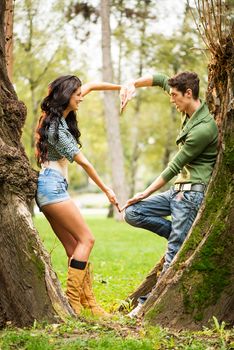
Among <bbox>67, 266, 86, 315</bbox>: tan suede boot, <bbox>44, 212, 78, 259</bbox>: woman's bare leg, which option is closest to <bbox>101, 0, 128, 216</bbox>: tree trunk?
<bbox>44, 212, 78, 259</bbox>: woman's bare leg

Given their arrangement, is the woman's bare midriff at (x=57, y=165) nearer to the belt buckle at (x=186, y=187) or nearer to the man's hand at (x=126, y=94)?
the man's hand at (x=126, y=94)

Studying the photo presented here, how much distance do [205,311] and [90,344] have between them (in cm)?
121

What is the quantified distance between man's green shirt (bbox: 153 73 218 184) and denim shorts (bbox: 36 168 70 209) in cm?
100

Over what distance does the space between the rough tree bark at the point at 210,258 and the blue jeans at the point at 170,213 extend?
18 centimetres

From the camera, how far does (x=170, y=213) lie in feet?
21.8

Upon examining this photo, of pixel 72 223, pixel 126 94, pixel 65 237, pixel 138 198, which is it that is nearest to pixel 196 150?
pixel 138 198

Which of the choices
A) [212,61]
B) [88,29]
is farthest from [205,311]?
[88,29]

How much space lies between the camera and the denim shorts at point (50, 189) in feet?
19.9

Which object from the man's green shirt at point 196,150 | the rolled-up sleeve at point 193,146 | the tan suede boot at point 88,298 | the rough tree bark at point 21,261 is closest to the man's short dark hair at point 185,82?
the man's green shirt at point 196,150

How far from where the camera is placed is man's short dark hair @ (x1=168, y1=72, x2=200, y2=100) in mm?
6336

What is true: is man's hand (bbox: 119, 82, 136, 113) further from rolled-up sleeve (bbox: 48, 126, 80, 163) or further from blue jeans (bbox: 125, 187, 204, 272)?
blue jeans (bbox: 125, 187, 204, 272)

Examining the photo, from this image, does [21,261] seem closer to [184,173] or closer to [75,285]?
[75,285]

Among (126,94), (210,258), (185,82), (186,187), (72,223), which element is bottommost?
(210,258)

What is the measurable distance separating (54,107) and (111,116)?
22.0 metres
